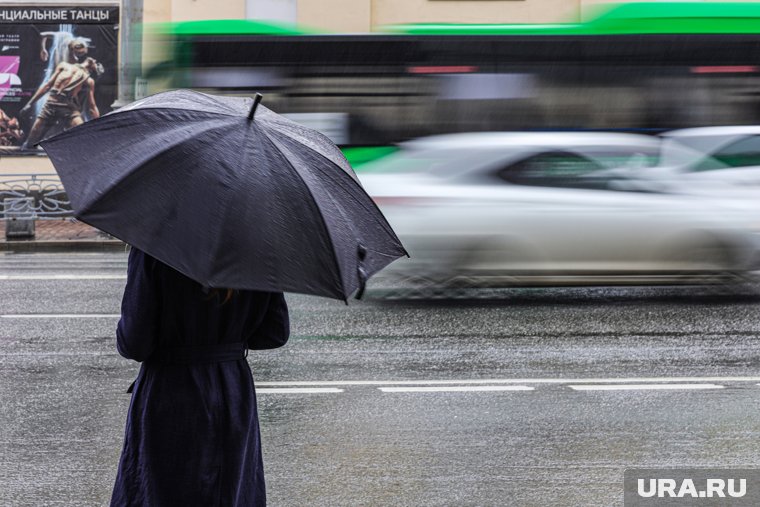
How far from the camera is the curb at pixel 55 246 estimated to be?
18016mm

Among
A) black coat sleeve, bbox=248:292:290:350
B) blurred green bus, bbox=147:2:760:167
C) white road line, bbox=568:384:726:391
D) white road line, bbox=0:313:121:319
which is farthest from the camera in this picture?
Answer: blurred green bus, bbox=147:2:760:167

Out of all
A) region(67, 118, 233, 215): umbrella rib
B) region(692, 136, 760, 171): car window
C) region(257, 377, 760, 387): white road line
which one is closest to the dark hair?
region(67, 118, 233, 215): umbrella rib

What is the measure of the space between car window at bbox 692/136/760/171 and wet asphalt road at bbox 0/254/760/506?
1.38 metres

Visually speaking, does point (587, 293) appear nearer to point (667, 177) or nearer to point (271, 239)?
point (667, 177)

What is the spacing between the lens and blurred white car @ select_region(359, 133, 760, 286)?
1068 centimetres

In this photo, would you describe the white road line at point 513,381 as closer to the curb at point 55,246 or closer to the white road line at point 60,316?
the white road line at point 60,316

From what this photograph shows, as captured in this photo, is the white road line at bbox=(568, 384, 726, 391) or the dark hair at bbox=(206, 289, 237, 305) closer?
the dark hair at bbox=(206, 289, 237, 305)

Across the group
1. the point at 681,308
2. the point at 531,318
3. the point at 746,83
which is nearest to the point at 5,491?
the point at 531,318

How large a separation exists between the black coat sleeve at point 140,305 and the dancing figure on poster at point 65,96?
21970mm

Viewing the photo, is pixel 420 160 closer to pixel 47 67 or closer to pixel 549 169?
pixel 549 169

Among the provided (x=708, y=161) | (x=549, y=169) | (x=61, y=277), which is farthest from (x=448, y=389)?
(x=61, y=277)

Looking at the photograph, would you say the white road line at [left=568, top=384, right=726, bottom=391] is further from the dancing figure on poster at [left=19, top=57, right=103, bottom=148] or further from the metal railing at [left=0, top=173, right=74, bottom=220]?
the dancing figure on poster at [left=19, top=57, right=103, bottom=148]

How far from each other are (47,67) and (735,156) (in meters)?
17.4

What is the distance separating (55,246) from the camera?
18.0m
